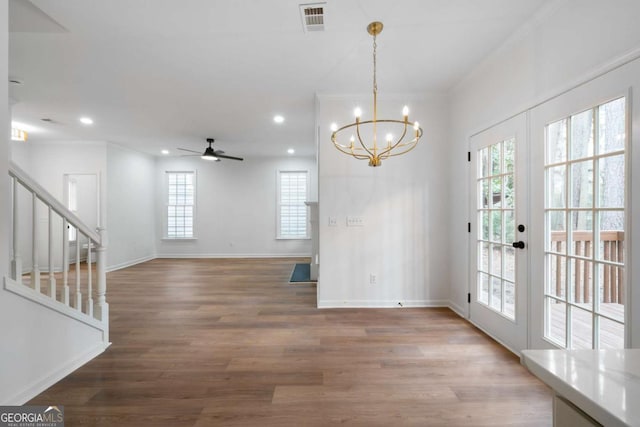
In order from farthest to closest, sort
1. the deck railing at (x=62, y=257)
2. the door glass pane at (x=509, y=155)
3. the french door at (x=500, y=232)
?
the door glass pane at (x=509, y=155) < the french door at (x=500, y=232) < the deck railing at (x=62, y=257)

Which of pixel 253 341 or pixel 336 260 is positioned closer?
pixel 253 341

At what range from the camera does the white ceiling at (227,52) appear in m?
2.11

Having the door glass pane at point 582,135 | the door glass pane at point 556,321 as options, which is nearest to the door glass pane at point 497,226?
the door glass pane at point 556,321

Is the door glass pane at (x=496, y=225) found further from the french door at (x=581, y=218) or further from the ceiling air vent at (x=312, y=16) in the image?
the ceiling air vent at (x=312, y=16)

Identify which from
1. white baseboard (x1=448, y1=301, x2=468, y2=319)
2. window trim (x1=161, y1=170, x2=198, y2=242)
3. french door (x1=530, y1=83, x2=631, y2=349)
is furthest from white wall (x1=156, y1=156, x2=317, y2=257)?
french door (x1=530, y1=83, x2=631, y2=349)

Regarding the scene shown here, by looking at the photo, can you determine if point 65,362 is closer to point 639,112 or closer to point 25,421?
point 25,421

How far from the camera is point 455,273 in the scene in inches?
137

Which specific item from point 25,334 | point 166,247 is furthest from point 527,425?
point 166,247

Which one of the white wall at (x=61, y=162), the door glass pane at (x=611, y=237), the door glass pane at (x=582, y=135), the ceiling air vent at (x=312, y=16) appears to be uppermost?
the ceiling air vent at (x=312, y=16)

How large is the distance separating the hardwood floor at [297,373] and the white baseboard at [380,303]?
0.36ft

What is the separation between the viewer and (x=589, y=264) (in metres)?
1.83

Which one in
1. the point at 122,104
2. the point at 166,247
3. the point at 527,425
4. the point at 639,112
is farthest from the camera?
the point at 166,247

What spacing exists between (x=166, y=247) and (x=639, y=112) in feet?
28.6

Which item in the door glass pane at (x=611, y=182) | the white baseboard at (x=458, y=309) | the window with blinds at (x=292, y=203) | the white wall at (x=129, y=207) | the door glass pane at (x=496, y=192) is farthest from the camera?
the window with blinds at (x=292, y=203)
